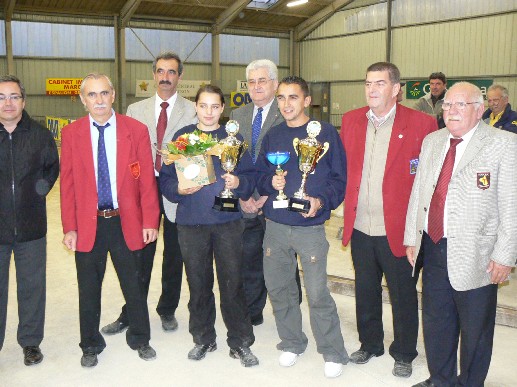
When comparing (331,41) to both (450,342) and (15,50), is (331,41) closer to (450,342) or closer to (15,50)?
(15,50)

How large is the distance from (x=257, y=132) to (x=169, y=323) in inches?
62.5

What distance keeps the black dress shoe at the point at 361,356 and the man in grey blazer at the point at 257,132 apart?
93 centimetres

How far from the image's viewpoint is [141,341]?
354 cm

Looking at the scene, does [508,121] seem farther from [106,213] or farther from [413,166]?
[106,213]

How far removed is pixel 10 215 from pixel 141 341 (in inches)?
45.5

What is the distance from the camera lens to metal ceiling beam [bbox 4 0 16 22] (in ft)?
53.5

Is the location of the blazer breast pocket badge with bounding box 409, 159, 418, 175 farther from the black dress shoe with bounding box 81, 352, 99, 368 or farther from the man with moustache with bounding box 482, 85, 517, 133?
the man with moustache with bounding box 482, 85, 517, 133

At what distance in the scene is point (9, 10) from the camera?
16625 millimetres

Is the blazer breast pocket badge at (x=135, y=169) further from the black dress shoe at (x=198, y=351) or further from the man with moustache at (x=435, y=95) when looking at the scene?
the man with moustache at (x=435, y=95)

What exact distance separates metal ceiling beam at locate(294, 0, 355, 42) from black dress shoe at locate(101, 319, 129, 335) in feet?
59.9

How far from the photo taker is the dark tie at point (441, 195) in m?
2.75

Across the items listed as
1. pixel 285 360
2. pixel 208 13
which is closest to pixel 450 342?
pixel 285 360

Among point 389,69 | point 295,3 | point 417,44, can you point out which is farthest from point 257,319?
point 295,3

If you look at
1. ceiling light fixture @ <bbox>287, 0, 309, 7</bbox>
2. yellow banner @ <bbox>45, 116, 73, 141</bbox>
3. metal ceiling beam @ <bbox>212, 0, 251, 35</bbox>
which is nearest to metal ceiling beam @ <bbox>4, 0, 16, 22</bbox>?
yellow banner @ <bbox>45, 116, 73, 141</bbox>
